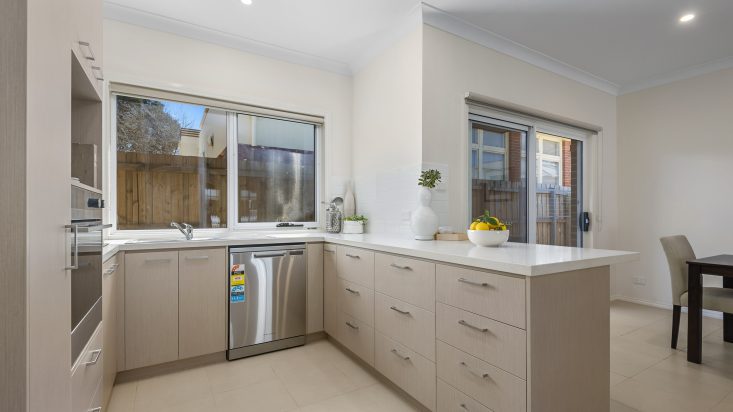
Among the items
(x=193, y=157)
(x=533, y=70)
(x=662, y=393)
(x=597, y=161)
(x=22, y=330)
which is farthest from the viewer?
(x=597, y=161)

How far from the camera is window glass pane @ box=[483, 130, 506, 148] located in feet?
10.6

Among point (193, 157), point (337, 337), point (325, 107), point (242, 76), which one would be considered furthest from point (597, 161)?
point (193, 157)

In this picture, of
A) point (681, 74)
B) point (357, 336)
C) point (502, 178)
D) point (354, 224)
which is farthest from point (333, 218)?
point (681, 74)

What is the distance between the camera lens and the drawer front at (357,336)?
2273 millimetres

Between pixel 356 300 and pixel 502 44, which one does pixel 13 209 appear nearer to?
pixel 356 300

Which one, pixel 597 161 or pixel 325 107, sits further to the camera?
pixel 597 161

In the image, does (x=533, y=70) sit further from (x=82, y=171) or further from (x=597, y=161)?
(x=82, y=171)

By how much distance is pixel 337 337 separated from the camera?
2701 mm

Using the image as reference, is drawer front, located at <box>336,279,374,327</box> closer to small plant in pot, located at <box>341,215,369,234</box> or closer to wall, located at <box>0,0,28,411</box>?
small plant in pot, located at <box>341,215,369,234</box>

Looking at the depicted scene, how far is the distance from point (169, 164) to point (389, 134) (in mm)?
1910

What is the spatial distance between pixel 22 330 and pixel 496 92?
3.31 m

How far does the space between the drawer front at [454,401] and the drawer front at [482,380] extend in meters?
0.02

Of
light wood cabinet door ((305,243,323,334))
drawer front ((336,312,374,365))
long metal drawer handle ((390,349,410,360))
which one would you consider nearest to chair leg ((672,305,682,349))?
long metal drawer handle ((390,349,410,360))

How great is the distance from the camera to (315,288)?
2.86 m
